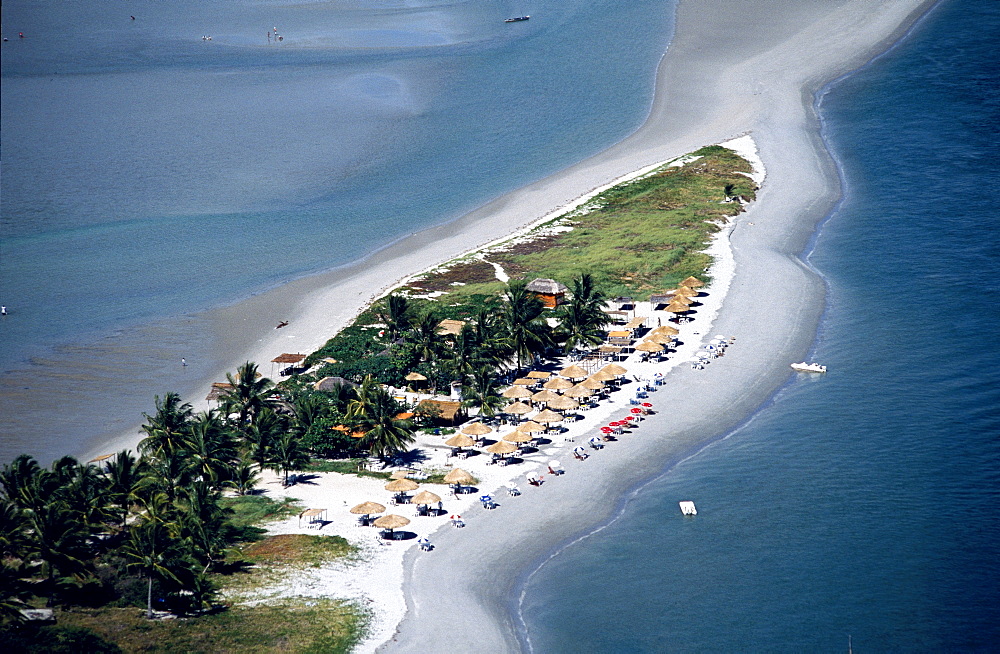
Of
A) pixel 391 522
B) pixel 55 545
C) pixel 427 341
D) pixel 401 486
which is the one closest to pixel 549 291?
pixel 427 341

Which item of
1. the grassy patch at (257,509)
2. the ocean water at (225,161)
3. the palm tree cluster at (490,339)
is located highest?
the ocean water at (225,161)

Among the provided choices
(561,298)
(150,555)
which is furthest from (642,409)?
(150,555)

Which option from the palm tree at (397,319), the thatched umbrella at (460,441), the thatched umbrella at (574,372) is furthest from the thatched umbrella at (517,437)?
the palm tree at (397,319)

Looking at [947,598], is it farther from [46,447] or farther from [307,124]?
[307,124]

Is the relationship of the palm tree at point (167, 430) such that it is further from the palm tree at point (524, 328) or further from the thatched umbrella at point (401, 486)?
the palm tree at point (524, 328)

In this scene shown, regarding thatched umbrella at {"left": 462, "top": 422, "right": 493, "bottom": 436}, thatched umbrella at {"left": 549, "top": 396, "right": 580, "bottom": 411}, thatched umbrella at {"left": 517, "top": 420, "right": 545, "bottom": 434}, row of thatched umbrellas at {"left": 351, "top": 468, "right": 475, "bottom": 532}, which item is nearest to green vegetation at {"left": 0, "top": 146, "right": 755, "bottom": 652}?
thatched umbrella at {"left": 462, "top": 422, "right": 493, "bottom": 436}

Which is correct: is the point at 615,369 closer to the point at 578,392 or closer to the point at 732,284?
the point at 578,392
